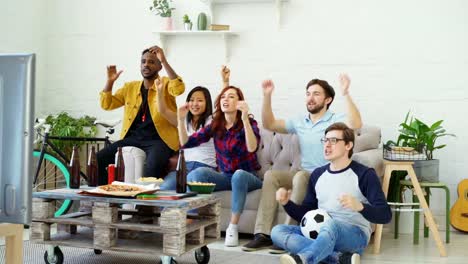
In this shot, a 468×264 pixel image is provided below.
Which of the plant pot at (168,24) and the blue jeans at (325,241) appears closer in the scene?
the blue jeans at (325,241)

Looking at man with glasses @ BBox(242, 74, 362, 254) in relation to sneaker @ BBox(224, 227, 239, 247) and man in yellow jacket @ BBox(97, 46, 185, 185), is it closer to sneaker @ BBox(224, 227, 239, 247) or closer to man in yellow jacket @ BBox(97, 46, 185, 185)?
sneaker @ BBox(224, 227, 239, 247)

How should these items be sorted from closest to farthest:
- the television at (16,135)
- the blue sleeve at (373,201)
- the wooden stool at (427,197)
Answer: the television at (16,135) < the blue sleeve at (373,201) < the wooden stool at (427,197)

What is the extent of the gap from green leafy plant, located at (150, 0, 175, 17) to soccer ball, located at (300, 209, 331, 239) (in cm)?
267

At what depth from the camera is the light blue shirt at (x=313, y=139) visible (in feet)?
12.8

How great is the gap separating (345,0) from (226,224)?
6.64 feet

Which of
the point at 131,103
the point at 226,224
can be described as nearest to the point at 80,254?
the point at 226,224

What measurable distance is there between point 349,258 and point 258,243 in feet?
2.91

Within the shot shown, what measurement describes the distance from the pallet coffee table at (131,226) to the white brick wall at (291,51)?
192cm

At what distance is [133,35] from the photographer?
5523mm

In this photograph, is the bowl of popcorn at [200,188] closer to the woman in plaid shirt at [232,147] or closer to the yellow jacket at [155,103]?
the woman in plaid shirt at [232,147]

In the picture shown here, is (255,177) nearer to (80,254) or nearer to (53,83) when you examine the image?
Answer: (80,254)

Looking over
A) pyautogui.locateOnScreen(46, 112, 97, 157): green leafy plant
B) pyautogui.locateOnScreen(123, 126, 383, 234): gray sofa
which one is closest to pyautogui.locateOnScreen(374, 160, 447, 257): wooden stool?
pyautogui.locateOnScreen(123, 126, 383, 234): gray sofa

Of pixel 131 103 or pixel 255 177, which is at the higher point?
pixel 131 103

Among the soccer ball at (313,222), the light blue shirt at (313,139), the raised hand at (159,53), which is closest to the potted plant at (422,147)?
the light blue shirt at (313,139)
